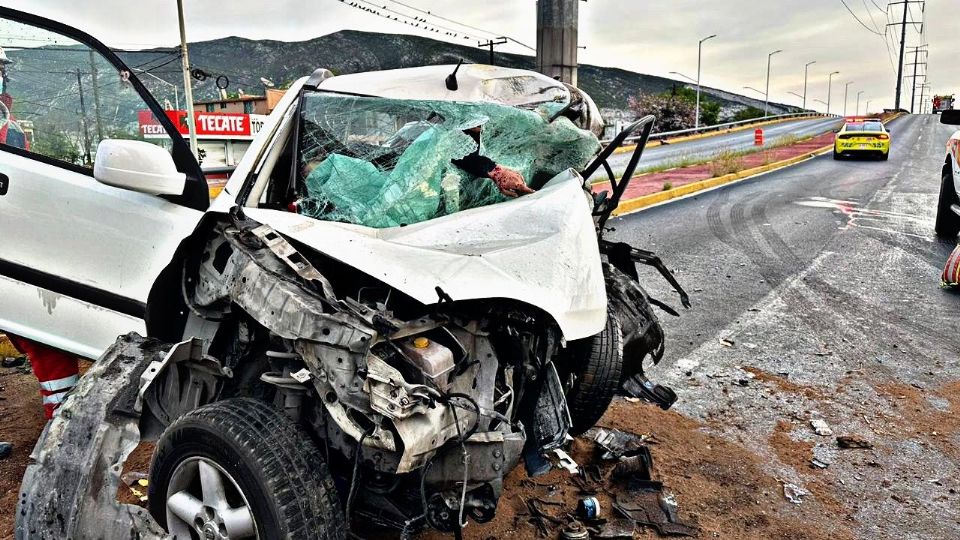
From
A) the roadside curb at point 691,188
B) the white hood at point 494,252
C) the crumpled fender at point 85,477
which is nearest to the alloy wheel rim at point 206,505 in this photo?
the crumpled fender at point 85,477

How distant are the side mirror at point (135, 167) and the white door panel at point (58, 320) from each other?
29.3 inches

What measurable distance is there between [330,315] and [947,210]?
9861 mm

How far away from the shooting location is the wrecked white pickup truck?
2.08 metres

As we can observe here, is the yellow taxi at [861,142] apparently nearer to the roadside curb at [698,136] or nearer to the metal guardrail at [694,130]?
the metal guardrail at [694,130]

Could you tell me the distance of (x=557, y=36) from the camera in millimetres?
9375

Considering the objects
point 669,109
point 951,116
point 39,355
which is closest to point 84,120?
point 39,355

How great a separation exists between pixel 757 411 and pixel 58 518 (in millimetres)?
3634

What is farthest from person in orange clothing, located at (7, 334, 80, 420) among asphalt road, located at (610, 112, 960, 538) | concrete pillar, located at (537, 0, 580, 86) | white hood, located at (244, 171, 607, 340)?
concrete pillar, located at (537, 0, 580, 86)

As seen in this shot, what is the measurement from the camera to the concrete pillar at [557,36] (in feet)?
30.5

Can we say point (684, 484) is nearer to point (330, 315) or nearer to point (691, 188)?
point (330, 315)

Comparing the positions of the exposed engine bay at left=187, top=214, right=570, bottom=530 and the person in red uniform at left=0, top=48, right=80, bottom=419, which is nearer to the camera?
the exposed engine bay at left=187, top=214, right=570, bottom=530

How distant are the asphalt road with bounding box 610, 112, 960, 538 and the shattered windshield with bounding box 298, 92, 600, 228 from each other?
199 cm

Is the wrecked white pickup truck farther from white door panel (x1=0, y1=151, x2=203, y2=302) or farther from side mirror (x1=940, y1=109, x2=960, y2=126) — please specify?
side mirror (x1=940, y1=109, x2=960, y2=126)

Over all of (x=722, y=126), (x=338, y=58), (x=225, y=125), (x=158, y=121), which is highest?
(x=338, y=58)
